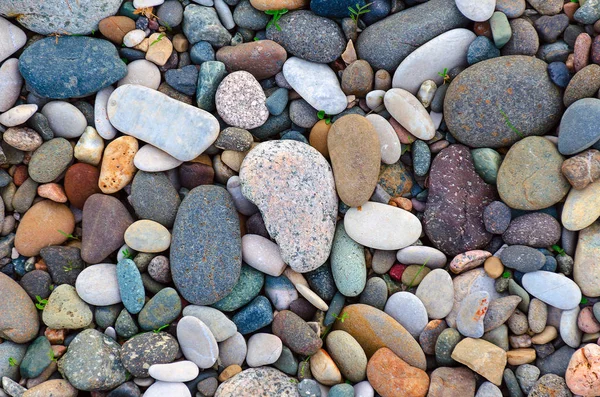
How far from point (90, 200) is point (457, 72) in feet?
6.48

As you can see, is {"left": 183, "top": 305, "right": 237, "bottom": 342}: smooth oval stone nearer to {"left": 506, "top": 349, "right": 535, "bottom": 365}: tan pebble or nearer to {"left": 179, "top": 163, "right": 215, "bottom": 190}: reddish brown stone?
{"left": 179, "top": 163, "right": 215, "bottom": 190}: reddish brown stone

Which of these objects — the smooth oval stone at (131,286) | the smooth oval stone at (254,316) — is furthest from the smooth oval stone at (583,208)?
the smooth oval stone at (131,286)

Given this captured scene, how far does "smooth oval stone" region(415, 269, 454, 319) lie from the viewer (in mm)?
2758

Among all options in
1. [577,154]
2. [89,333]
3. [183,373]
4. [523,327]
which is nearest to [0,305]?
[89,333]

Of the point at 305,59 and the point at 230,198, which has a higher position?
the point at 305,59

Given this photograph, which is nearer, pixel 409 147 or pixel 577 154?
pixel 577 154

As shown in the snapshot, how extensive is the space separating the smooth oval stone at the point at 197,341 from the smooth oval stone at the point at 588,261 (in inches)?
70.1

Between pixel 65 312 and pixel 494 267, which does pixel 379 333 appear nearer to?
pixel 494 267

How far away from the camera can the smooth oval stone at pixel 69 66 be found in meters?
2.71

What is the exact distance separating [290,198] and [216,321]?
2.29 feet

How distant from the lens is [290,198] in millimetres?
2715

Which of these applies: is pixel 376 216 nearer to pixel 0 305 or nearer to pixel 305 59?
pixel 305 59

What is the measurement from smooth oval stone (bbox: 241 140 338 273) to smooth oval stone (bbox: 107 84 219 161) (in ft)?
0.83

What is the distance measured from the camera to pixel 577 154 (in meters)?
2.68
